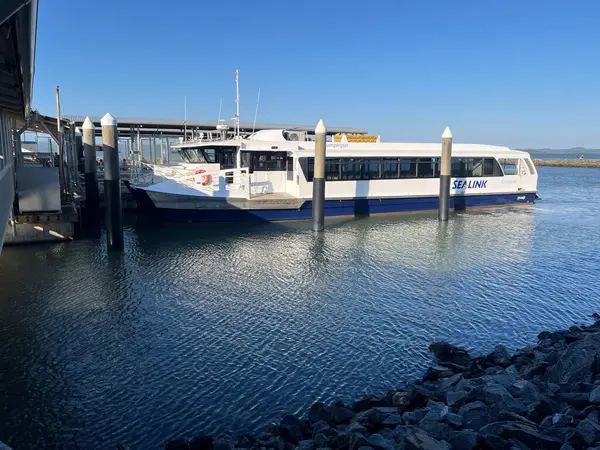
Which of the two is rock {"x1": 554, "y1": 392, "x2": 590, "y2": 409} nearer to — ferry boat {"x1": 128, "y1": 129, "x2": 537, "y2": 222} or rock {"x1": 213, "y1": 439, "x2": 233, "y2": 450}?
rock {"x1": 213, "y1": 439, "x2": 233, "y2": 450}

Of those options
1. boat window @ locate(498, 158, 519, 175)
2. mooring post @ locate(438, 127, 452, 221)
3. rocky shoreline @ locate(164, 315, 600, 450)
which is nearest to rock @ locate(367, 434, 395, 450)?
rocky shoreline @ locate(164, 315, 600, 450)

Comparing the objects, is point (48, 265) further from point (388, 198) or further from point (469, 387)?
point (388, 198)

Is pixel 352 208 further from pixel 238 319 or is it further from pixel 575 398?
pixel 575 398

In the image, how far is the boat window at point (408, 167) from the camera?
83.4ft

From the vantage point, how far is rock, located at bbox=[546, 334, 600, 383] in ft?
21.6

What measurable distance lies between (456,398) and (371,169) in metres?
19.3

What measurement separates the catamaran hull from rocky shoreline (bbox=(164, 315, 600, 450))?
14968 millimetres

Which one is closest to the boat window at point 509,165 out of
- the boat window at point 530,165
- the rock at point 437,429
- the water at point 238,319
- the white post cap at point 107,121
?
the boat window at point 530,165

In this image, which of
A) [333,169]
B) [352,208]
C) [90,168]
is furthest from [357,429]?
[90,168]

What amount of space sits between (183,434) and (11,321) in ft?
18.9

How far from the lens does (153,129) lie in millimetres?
37000

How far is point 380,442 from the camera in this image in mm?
5051

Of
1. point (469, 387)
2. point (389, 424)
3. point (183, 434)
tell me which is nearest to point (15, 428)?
point (183, 434)

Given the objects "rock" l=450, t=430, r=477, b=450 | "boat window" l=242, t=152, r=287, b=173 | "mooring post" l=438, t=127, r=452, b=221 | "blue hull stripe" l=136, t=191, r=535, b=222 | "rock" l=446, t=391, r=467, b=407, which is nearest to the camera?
"rock" l=450, t=430, r=477, b=450
